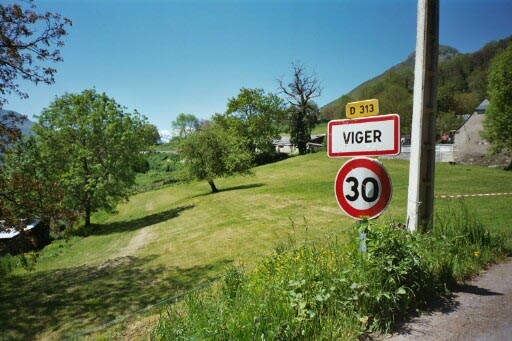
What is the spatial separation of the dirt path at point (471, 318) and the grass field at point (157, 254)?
165cm

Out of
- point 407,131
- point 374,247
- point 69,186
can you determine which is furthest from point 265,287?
point 407,131

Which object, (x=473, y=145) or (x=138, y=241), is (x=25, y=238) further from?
(x=473, y=145)

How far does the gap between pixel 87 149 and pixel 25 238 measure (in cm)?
1582

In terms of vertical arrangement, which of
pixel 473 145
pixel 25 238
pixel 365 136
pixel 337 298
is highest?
pixel 365 136

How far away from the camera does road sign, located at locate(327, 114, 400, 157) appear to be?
3.47m

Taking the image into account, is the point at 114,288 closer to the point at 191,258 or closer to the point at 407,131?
the point at 191,258

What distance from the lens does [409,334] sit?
296 cm

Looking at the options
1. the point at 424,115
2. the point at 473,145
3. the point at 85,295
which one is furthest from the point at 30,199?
the point at 473,145

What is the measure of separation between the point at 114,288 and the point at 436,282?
9332 millimetres

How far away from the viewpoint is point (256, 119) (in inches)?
2350

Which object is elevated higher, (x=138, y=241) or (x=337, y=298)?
(x=337, y=298)

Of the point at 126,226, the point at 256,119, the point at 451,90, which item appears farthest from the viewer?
the point at 451,90

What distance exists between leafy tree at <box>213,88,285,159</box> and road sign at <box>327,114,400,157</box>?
5345 cm

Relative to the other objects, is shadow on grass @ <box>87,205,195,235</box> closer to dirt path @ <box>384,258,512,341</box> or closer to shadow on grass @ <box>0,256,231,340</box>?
shadow on grass @ <box>0,256,231,340</box>
